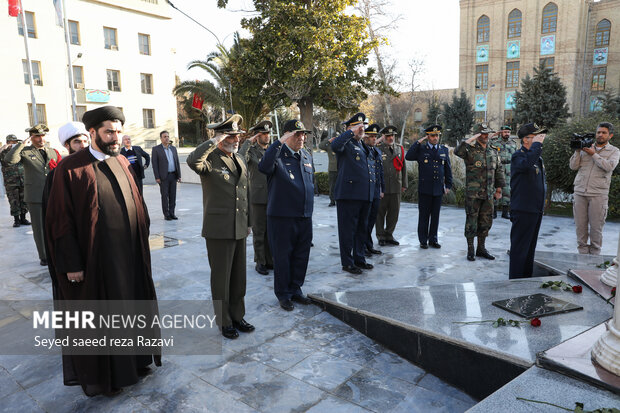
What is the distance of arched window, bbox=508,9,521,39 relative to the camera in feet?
119

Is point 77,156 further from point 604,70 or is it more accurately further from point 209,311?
point 604,70

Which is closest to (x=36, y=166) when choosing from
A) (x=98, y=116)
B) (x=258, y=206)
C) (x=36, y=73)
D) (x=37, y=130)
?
(x=37, y=130)

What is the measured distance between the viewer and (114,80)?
26031 millimetres

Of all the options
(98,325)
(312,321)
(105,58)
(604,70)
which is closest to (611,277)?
(312,321)

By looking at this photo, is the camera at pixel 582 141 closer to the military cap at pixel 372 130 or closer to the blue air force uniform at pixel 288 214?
the military cap at pixel 372 130

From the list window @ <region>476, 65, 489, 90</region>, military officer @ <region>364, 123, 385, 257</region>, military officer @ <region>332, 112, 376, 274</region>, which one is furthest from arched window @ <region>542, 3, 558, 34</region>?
military officer @ <region>332, 112, 376, 274</region>

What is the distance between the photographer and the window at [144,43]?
27078mm

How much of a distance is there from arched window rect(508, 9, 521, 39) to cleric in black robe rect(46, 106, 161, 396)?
1610 inches

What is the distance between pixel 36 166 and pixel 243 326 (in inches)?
185

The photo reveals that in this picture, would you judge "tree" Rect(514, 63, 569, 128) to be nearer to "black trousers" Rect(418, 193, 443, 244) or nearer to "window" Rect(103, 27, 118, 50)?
"black trousers" Rect(418, 193, 443, 244)

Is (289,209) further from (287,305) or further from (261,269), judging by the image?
(261,269)

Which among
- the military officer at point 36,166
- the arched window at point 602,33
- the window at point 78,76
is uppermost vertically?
the arched window at point 602,33

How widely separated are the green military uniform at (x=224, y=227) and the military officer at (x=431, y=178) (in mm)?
3762

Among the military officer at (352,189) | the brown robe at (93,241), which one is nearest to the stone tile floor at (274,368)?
the brown robe at (93,241)
